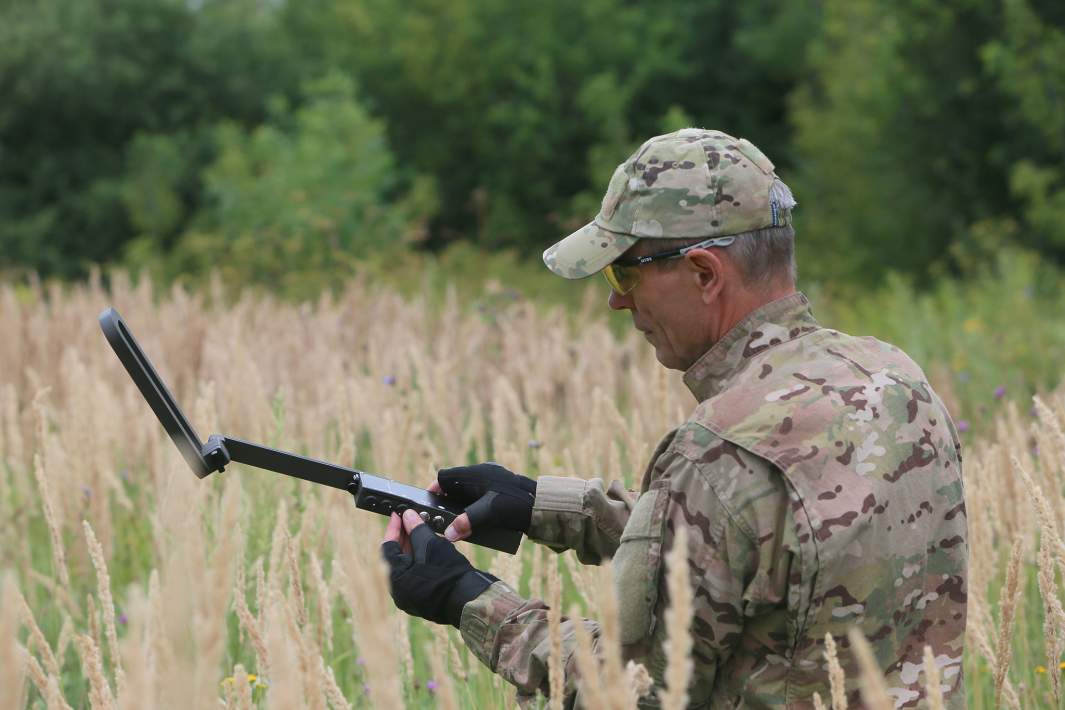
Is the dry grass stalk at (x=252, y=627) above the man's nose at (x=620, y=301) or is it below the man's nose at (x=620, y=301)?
below

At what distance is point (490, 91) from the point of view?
2208cm

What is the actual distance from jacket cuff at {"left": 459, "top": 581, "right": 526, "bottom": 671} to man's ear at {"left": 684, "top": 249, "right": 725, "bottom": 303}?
1.85 feet

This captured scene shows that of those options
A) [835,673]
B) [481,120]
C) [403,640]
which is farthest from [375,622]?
[481,120]

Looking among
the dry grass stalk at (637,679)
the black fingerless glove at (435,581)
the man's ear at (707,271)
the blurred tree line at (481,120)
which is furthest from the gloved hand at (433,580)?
the blurred tree line at (481,120)

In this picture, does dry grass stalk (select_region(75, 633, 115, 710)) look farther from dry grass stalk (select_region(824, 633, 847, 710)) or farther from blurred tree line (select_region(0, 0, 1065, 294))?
blurred tree line (select_region(0, 0, 1065, 294))

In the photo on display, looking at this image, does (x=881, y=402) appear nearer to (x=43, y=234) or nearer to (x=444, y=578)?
(x=444, y=578)

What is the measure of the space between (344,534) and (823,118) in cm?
1854

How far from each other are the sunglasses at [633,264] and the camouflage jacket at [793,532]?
0.44 feet

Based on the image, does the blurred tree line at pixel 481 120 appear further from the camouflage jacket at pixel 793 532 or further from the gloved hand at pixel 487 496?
the camouflage jacket at pixel 793 532

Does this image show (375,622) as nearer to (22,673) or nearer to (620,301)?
(620,301)

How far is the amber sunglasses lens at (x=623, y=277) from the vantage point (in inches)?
81.4

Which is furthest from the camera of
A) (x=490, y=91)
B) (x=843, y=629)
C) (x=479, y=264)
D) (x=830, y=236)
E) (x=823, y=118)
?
(x=490, y=91)

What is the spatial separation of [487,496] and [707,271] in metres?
0.64

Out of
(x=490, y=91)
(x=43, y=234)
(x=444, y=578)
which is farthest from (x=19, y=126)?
(x=444, y=578)
